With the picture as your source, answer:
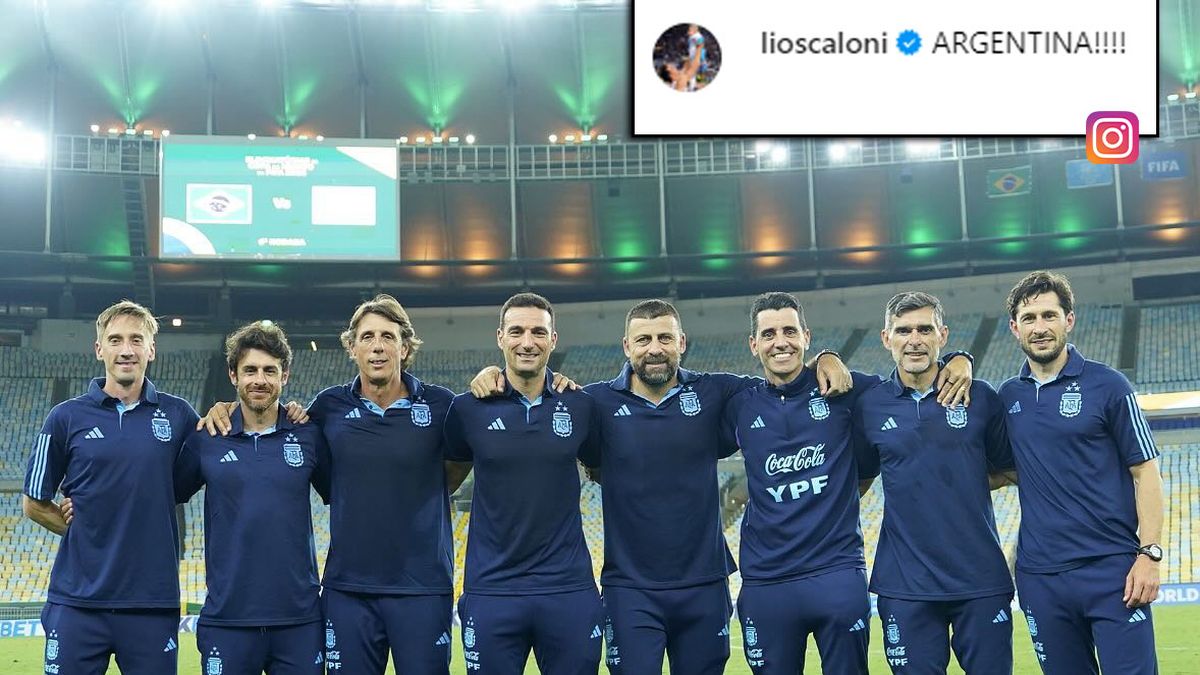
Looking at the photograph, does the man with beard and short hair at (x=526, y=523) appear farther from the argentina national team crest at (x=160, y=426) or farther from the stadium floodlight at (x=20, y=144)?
the stadium floodlight at (x=20, y=144)

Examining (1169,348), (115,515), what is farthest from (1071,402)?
(1169,348)

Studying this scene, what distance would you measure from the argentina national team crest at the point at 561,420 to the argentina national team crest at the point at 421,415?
0.72 m

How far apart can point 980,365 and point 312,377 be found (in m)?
19.3

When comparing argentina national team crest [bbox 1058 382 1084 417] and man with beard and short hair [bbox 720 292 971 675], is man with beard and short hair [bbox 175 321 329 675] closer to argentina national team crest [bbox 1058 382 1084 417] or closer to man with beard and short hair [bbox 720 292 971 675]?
man with beard and short hair [bbox 720 292 971 675]

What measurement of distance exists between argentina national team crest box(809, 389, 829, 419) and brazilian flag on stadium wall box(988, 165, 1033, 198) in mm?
30161

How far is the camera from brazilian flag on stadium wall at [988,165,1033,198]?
3453cm

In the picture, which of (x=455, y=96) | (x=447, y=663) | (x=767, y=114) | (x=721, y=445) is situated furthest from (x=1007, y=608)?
(x=455, y=96)

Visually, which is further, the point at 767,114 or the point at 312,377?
the point at 312,377

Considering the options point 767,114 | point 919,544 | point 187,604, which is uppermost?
point 767,114

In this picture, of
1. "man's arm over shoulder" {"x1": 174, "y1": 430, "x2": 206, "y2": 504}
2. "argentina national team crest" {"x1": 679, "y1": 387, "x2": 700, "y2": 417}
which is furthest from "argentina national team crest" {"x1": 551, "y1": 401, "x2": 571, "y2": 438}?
"man's arm over shoulder" {"x1": 174, "y1": 430, "x2": 206, "y2": 504}

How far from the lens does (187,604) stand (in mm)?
21797

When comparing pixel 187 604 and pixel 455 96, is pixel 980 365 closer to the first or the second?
pixel 455 96

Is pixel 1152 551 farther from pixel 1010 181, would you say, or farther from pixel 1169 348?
pixel 1010 181

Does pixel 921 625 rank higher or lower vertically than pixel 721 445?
lower
